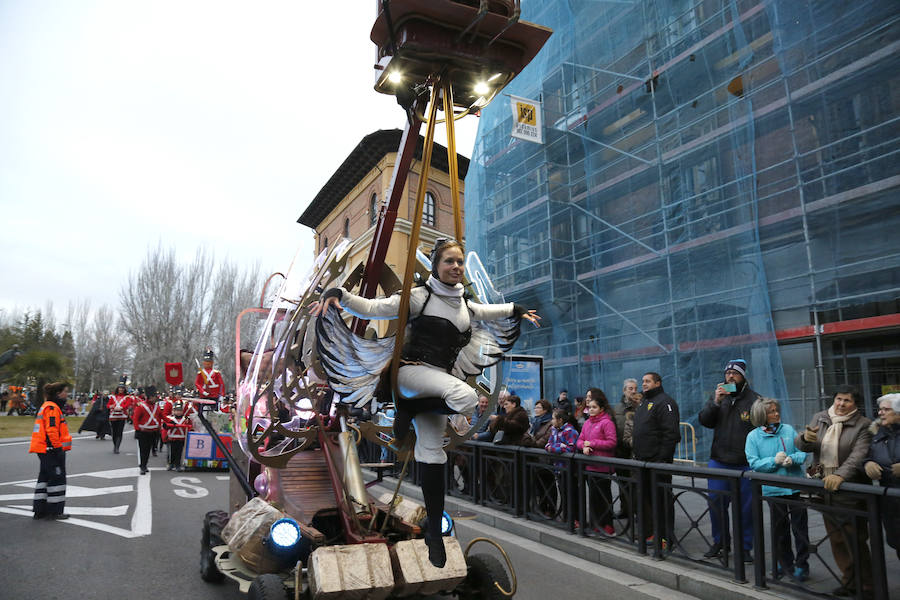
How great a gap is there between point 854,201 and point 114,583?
1151cm

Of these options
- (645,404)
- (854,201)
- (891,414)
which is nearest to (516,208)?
(854,201)

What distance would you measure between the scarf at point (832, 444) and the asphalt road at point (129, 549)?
2341 mm

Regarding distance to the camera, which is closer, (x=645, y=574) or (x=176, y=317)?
(x=645, y=574)

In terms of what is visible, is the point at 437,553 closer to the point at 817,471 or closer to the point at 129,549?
the point at 817,471

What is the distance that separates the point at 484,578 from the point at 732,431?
3.62m

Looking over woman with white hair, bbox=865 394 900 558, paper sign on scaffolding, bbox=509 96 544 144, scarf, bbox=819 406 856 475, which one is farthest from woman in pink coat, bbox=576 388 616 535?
paper sign on scaffolding, bbox=509 96 544 144

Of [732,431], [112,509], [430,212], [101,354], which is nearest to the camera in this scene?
[732,431]

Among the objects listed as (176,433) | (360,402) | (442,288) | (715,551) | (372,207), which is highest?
(372,207)

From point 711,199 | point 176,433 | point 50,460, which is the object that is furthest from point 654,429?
point 176,433

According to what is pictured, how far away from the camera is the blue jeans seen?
17.5ft

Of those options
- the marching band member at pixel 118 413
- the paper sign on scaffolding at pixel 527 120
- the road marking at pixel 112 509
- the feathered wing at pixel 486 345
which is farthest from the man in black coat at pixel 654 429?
the marching band member at pixel 118 413

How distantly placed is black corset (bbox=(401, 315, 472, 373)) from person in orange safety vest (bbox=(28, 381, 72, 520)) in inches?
278

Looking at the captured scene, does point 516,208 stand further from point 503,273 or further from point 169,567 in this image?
point 169,567

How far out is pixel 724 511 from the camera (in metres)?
5.34
